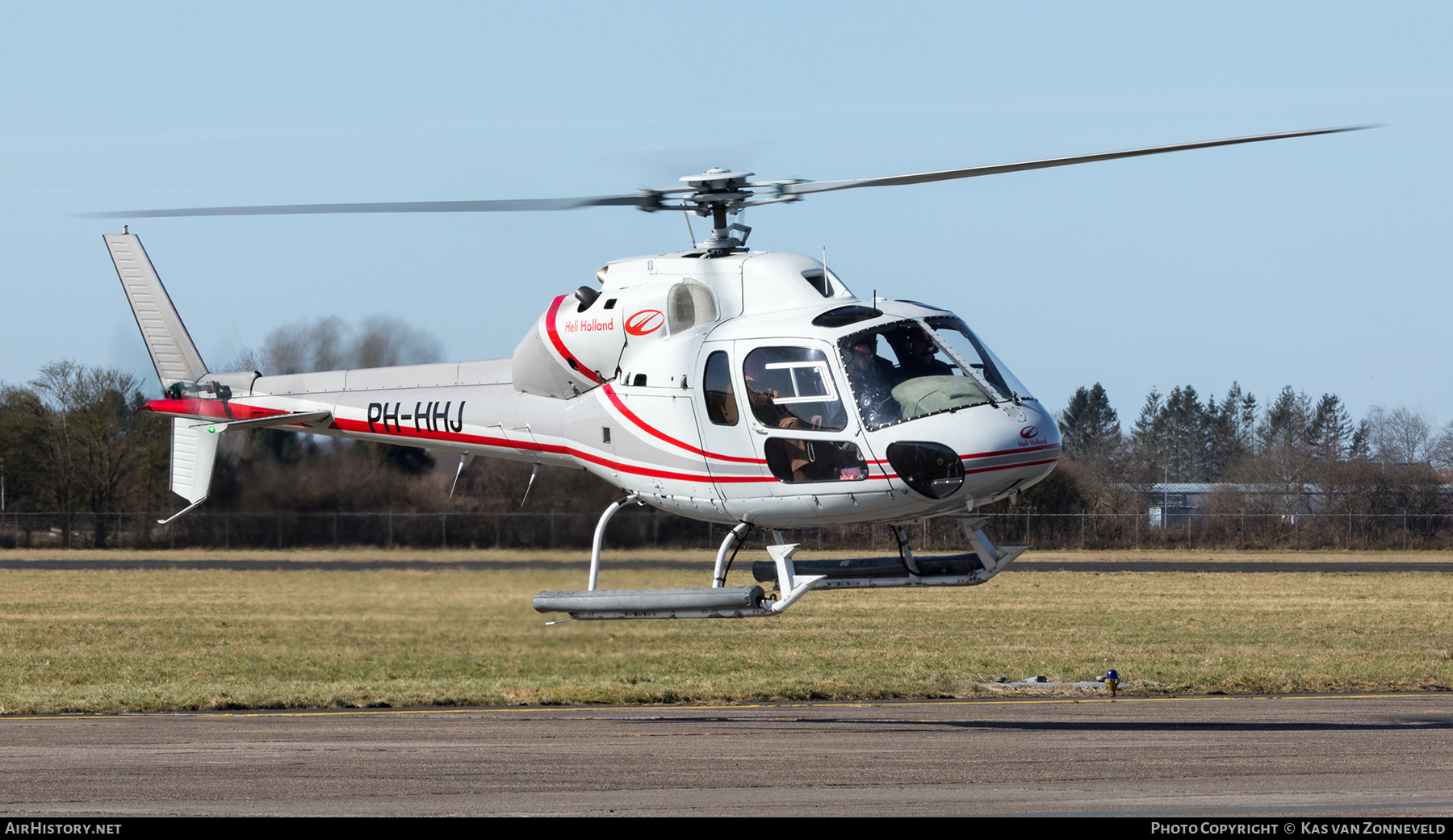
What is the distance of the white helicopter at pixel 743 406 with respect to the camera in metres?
14.0

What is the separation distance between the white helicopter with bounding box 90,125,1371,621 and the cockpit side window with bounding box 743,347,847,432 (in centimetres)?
2

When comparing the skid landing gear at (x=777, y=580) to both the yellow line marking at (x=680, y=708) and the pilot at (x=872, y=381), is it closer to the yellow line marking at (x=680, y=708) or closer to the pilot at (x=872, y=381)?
the pilot at (x=872, y=381)

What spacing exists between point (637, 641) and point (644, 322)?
38.3ft

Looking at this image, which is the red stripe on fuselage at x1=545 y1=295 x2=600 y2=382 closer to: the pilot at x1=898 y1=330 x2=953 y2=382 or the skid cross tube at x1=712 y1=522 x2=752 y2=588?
the skid cross tube at x1=712 y1=522 x2=752 y2=588

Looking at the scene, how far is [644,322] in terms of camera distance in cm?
1590

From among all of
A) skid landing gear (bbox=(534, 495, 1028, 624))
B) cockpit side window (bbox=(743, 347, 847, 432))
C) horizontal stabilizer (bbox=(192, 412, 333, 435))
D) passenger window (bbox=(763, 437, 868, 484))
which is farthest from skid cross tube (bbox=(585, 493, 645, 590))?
horizontal stabilizer (bbox=(192, 412, 333, 435))

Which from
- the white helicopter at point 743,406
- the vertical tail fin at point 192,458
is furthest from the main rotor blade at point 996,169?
the vertical tail fin at point 192,458

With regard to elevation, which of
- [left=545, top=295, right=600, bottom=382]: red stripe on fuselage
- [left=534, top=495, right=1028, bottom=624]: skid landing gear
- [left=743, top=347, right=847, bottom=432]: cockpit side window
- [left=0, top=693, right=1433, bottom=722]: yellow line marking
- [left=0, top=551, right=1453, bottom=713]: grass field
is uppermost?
[left=545, top=295, right=600, bottom=382]: red stripe on fuselage

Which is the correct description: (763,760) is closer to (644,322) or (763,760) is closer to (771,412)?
(771,412)

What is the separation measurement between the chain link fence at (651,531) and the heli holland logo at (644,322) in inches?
139

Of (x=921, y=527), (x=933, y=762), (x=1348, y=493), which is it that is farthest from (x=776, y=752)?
(x=1348, y=493)

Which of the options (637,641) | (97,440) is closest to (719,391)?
(637,641)

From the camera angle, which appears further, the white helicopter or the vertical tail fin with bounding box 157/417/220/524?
the vertical tail fin with bounding box 157/417/220/524

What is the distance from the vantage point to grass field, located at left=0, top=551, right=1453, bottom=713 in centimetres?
1892
